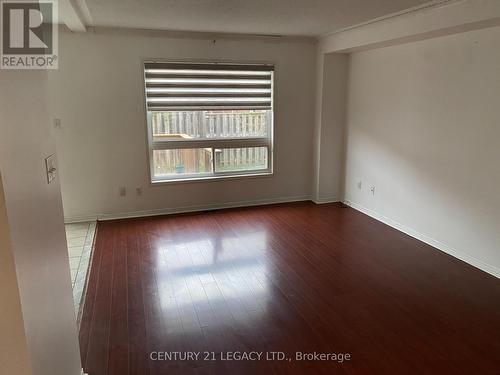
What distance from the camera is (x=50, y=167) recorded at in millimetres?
1606

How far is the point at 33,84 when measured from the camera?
1433mm

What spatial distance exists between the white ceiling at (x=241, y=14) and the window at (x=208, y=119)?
57 centimetres

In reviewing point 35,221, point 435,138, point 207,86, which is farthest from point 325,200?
point 35,221

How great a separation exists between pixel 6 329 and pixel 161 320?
1.61 metres

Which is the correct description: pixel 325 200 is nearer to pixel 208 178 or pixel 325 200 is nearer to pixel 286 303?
pixel 208 178

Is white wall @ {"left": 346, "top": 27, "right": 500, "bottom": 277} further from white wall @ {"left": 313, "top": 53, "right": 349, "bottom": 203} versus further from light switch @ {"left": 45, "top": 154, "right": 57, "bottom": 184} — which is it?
light switch @ {"left": 45, "top": 154, "right": 57, "bottom": 184}

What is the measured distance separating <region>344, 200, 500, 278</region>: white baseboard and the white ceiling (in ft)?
7.55

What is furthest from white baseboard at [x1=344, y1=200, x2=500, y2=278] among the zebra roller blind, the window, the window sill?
the zebra roller blind

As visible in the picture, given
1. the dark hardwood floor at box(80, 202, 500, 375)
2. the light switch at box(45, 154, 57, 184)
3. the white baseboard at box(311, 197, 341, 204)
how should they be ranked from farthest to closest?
1. the white baseboard at box(311, 197, 341, 204)
2. the dark hardwood floor at box(80, 202, 500, 375)
3. the light switch at box(45, 154, 57, 184)

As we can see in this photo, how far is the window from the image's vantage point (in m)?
4.74

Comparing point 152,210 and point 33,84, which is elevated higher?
point 33,84

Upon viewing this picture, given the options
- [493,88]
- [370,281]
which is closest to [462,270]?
[370,281]

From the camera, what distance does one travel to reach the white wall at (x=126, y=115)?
4.39 m

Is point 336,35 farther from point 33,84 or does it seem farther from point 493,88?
point 33,84
